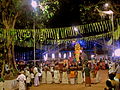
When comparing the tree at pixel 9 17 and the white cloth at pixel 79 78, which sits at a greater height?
the tree at pixel 9 17

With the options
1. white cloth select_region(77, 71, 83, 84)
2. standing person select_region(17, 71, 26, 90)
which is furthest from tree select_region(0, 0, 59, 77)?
white cloth select_region(77, 71, 83, 84)

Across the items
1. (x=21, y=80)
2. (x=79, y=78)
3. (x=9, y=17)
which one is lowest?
(x=79, y=78)

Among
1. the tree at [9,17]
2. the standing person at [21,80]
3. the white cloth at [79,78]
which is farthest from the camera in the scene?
the white cloth at [79,78]

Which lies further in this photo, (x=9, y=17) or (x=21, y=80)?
(x=9, y=17)

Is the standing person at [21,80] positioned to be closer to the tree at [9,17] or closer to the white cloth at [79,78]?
the tree at [9,17]

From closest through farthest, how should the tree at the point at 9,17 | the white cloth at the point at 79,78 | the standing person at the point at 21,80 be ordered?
1. the standing person at the point at 21,80
2. the tree at the point at 9,17
3. the white cloth at the point at 79,78

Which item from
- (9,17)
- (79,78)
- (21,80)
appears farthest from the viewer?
(9,17)

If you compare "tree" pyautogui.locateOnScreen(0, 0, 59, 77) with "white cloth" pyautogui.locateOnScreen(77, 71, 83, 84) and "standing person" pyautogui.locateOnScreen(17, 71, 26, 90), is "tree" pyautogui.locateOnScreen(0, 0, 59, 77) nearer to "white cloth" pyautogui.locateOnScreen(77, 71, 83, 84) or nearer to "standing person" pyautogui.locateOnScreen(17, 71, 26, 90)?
"standing person" pyautogui.locateOnScreen(17, 71, 26, 90)

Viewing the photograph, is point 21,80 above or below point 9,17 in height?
below

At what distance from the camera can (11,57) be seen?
20.4 meters

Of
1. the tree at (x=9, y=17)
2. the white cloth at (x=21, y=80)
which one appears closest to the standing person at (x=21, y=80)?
the white cloth at (x=21, y=80)

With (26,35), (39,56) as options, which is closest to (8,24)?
(26,35)

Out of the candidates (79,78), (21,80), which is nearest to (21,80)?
(21,80)

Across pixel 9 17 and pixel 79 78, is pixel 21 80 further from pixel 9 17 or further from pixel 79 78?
pixel 9 17
